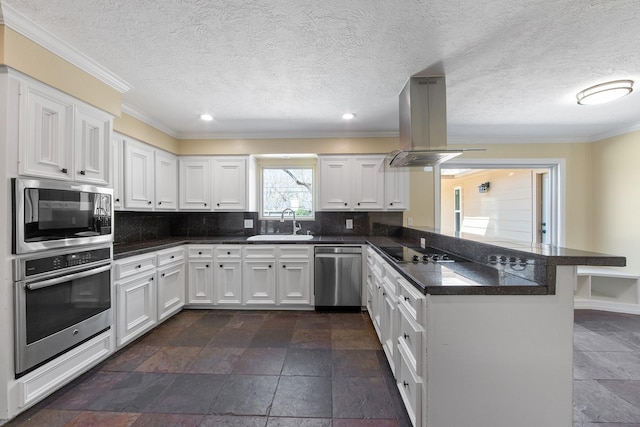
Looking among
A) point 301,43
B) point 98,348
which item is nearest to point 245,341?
point 98,348

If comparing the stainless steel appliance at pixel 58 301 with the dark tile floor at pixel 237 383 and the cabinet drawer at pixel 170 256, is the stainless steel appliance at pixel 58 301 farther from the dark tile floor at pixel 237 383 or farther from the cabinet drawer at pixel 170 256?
the cabinet drawer at pixel 170 256

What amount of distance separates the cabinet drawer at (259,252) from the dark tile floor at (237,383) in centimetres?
84

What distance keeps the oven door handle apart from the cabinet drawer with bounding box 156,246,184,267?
0.70 metres

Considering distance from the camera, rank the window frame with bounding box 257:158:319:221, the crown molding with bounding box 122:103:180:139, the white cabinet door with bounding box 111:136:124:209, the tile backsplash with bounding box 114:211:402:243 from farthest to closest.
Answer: the window frame with bounding box 257:158:319:221 < the tile backsplash with bounding box 114:211:402:243 < the crown molding with bounding box 122:103:180:139 < the white cabinet door with bounding box 111:136:124:209

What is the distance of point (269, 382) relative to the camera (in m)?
1.94

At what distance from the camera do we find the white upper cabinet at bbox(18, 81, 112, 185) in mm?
1593

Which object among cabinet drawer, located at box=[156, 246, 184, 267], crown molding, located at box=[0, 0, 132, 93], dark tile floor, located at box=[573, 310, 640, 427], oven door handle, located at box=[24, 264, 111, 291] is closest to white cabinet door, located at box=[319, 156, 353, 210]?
cabinet drawer, located at box=[156, 246, 184, 267]

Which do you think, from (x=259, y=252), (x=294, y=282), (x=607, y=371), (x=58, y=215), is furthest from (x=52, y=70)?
(x=607, y=371)

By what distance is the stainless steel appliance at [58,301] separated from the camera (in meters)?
1.57

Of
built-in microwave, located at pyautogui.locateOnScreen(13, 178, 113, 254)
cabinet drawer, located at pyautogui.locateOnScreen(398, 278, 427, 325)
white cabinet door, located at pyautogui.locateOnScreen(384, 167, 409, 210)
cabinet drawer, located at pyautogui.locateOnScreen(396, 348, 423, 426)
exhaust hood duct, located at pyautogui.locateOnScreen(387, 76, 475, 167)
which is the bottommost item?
cabinet drawer, located at pyautogui.locateOnScreen(396, 348, 423, 426)

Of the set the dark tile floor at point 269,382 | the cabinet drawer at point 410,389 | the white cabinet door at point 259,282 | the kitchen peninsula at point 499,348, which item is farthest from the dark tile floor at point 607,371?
the white cabinet door at point 259,282

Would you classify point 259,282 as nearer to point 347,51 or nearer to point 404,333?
point 404,333

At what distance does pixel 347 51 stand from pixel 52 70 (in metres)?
1.91

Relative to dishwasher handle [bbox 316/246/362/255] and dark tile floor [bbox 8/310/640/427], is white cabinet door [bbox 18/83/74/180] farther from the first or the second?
dishwasher handle [bbox 316/246/362/255]
